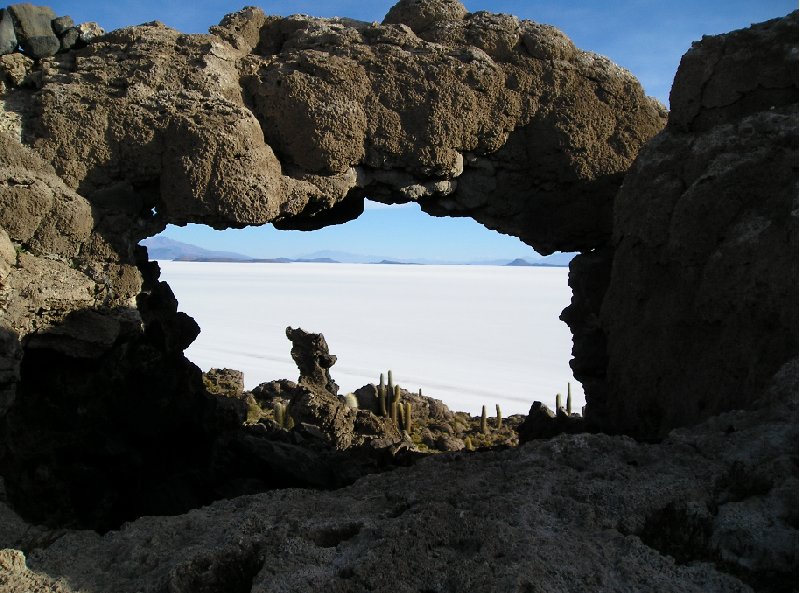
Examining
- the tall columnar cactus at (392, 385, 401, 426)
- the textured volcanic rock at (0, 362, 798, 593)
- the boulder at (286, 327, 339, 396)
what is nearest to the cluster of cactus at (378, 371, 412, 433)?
the tall columnar cactus at (392, 385, 401, 426)

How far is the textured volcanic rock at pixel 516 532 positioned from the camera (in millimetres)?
4809

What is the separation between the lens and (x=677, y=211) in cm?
896

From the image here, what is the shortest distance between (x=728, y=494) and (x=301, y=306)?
73337 mm

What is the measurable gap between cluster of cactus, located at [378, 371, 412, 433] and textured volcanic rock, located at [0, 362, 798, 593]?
12.7 meters

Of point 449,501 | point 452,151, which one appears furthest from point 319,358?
point 449,501

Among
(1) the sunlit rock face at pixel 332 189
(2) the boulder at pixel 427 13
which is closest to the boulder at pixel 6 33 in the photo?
(1) the sunlit rock face at pixel 332 189

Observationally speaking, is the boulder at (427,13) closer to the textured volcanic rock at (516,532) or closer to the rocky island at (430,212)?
the rocky island at (430,212)

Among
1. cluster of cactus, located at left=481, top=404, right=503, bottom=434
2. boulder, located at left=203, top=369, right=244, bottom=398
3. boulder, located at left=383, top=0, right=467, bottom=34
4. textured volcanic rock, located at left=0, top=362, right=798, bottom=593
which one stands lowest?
textured volcanic rock, located at left=0, top=362, right=798, bottom=593

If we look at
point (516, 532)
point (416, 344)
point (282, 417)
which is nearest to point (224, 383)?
point (282, 417)

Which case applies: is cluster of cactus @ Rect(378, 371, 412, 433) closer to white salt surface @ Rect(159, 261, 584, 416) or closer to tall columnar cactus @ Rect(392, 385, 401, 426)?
tall columnar cactus @ Rect(392, 385, 401, 426)

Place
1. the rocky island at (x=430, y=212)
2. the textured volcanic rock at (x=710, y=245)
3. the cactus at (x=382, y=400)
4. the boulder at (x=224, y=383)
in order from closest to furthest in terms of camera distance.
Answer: the rocky island at (x=430, y=212)
the textured volcanic rock at (x=710, y=245)
the cactus at (x=382, y=400)
the boulder at (x=224, y=383)

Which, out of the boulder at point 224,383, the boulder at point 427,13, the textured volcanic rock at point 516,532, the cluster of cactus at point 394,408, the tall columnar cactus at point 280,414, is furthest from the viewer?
the boulder at point 224,383

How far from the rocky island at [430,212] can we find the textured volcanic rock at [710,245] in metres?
0.03

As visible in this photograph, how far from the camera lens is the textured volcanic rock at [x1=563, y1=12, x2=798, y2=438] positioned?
24.9ft
